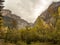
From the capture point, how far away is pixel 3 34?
30.0 feet

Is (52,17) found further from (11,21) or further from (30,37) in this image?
(11,21)

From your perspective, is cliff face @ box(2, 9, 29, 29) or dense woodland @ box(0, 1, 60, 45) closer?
dense woodland @ box(0, 1, 60, 45)

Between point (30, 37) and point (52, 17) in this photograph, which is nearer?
point (30, 37)

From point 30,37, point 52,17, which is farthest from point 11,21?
point 30,37

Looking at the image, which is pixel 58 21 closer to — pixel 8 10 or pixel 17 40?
pixel 17 40

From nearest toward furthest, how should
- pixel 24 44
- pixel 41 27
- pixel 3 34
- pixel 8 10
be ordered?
pixel 24 44
pixel 3 34
pixel 41 27
pixel 8 10

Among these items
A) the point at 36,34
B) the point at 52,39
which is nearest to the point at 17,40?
the point at 36,34

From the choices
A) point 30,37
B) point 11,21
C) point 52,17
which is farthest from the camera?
point 11,21

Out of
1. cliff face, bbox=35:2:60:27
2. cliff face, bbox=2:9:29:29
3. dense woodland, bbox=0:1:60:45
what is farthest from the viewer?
cliff face, bbox=2:9:29:29

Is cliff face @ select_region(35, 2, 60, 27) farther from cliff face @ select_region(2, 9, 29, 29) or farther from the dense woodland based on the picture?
cliff face @ select_region(2, 9, 29, 29)

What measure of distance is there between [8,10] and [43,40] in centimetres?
537

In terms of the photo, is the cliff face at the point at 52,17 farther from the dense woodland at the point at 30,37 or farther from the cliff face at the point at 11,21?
the cliff face at the point at 11,21

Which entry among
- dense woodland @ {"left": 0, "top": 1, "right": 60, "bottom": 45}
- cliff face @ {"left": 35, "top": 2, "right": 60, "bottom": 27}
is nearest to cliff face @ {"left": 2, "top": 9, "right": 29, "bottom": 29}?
cliff face @ {"left": 35, "top": 2, "right": 60, "bottom": 27}

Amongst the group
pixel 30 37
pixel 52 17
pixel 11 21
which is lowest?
pixel 30 37
